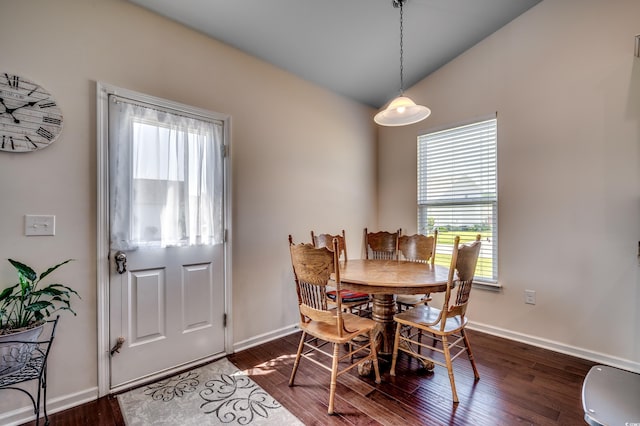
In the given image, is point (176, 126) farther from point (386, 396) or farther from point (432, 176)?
point (432, 176)

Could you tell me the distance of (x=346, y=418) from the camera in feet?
5.77

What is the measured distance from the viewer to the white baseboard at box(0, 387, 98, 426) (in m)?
1.69

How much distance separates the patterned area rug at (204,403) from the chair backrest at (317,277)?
63 centimetres

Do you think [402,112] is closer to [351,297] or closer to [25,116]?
[351,297]

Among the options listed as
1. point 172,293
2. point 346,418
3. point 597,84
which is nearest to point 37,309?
point 172,293

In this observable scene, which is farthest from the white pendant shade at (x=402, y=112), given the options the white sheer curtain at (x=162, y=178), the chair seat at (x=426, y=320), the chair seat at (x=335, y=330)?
the chair seat at (x=335, y=330)

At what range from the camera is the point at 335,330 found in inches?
76.7

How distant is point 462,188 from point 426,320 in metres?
1.83

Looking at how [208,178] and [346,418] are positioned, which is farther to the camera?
[208,178]

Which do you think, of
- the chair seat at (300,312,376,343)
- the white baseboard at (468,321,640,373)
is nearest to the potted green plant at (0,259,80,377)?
the chair seat at (300,312,376,343)

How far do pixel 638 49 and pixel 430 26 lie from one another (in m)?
1.60

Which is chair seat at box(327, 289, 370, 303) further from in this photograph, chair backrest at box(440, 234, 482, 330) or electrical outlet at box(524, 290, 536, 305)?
electrical outlet at box(524, 290, 536, 305)

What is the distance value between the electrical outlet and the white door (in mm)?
2910

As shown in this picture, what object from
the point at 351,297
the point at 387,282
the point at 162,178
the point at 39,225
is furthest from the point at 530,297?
the point at 39,225
